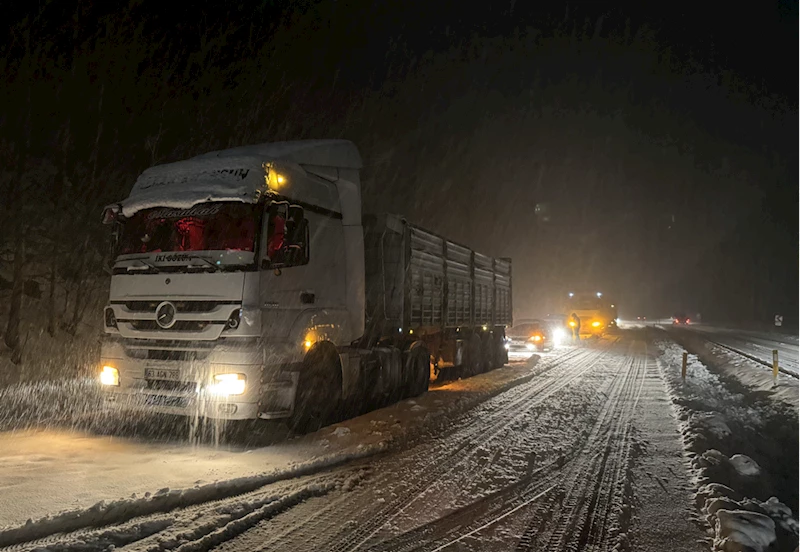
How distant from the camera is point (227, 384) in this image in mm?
7090

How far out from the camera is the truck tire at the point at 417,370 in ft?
37.7

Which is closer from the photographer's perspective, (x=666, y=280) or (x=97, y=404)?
(x=97, y=404)

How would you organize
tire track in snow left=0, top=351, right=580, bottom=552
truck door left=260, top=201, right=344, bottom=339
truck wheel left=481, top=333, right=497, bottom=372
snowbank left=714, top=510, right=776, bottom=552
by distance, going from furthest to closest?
1. truck wheel left=481, top=333, right=497, bottom=372
2. truck door left=260, top=201, right=344, bottom=339
3. snowbank left=714, top=510, right=776, bottom=552
4. tire track in snow left=0, top=351, right=580, bottom=552

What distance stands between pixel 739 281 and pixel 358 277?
8825 cm

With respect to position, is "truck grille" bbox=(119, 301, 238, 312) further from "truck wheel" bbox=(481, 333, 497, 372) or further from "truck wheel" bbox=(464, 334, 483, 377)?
"truck wheel" bbox=(481, 333, 497, 372)

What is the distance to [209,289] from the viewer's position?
723cm

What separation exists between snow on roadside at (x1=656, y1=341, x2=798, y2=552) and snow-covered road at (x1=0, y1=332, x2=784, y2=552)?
0.22 meters

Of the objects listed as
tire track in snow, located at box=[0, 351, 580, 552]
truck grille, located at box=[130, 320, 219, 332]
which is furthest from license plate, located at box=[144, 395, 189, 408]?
tire track in snow, located at box=[0, 351, 580, 552]

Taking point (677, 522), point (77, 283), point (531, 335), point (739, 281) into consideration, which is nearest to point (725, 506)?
point (677, 522)

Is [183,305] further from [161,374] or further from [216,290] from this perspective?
[161,374]

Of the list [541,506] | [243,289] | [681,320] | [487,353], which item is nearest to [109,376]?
[243,289]

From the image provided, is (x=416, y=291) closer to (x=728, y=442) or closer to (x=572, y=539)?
(x=728, y=442)

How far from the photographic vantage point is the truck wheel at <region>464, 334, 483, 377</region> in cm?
1535

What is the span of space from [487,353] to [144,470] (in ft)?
40.1
